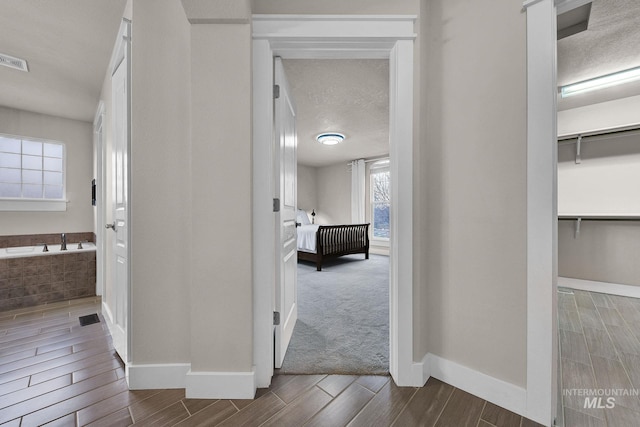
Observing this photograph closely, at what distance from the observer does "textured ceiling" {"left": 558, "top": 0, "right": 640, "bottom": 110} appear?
5.63 ft

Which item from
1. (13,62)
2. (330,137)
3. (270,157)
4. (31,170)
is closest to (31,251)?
(31,170)

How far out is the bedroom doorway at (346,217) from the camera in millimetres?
1717

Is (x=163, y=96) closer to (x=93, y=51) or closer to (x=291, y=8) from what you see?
(x=291, y=8)

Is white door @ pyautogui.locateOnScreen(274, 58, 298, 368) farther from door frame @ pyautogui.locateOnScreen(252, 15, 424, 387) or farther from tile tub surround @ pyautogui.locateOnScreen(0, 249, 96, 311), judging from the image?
tile tub surround @ pyautogui.locateOnScreen(0, 249, 96, 311)

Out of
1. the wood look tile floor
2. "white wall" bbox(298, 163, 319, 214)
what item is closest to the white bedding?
"white wall" bbox(298, 163, 319, 214)

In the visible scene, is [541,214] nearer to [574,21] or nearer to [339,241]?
[574,21]

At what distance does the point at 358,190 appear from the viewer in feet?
21.4

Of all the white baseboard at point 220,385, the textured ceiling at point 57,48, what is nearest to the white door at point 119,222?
the textured ceiling at point 57,48

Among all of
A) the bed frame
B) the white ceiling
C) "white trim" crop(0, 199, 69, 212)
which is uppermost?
the white ceiling

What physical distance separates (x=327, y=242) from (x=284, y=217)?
3047 millimetres

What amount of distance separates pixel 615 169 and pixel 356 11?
396 centimetres

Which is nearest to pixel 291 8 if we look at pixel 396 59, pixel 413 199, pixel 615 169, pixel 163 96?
pixel 396 59

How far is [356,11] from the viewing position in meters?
1.35

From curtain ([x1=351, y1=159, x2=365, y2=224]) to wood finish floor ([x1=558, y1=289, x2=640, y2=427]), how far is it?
14.2 ft
